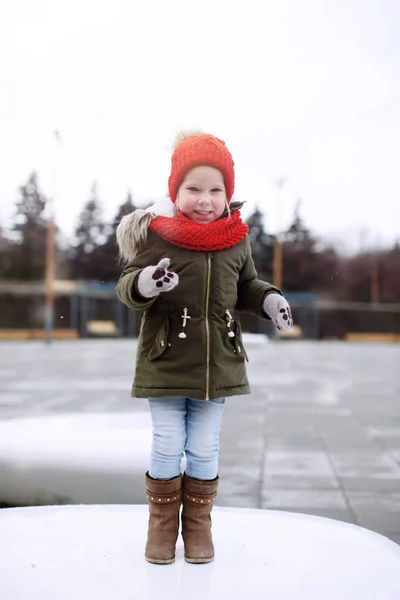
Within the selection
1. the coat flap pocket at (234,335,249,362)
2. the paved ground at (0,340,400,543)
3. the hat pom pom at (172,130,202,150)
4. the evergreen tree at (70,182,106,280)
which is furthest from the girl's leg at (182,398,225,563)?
the evergreen tree at (70,182,106,280)

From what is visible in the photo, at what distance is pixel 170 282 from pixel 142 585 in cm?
75

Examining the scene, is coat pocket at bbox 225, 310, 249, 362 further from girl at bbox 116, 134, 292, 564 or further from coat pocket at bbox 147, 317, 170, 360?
coat pocket at bbox 147, 317, 170, 360

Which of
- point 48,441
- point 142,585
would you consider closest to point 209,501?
point 142,585

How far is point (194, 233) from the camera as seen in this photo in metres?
1.85

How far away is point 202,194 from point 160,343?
1.39ft

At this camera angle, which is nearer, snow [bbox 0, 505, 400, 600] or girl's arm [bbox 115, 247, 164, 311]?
snow [bbox 0, 505, 400, 600]

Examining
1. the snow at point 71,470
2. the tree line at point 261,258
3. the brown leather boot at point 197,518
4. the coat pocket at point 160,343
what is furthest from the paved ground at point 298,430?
the tree line at point 261,258

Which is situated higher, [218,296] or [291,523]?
[218,296]

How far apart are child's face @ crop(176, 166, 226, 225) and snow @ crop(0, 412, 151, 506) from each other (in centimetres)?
124

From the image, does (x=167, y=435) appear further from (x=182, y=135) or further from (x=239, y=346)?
(x=182, y=135)

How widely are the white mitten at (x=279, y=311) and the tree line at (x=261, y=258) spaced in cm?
2689

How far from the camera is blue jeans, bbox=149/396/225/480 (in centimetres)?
187

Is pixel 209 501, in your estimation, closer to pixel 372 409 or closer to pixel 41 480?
pixel 41 480

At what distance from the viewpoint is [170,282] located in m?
1.70
